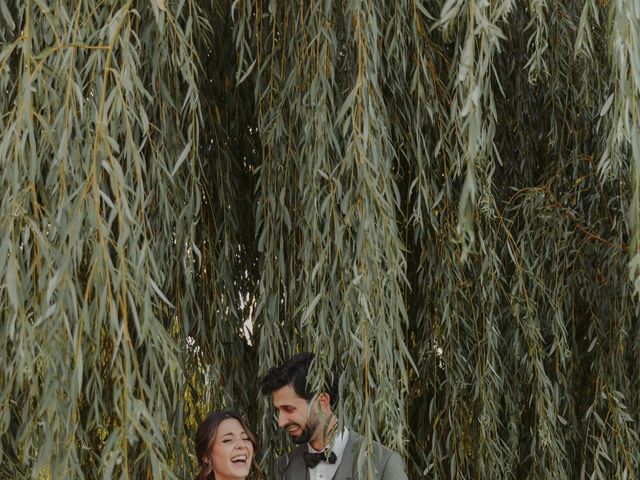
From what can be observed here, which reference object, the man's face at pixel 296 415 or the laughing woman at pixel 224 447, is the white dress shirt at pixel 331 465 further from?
the laughing woman at pixel 224 447

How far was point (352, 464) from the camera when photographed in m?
3.01

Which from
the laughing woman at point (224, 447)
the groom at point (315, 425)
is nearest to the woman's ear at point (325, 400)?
the groom at point (315, 425)

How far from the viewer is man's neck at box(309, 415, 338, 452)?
2995 mm

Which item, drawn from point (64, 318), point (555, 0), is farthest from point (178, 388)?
point (555, 0)

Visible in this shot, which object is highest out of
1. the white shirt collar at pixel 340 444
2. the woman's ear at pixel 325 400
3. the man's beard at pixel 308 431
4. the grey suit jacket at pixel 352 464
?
the woman's ear at pixel 325 400

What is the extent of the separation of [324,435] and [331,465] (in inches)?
4.7

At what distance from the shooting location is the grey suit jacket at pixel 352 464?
117 inches

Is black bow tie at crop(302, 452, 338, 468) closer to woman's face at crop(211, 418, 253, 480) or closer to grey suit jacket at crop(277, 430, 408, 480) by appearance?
grey suit jacket at crop(277, 430, 408, 480)

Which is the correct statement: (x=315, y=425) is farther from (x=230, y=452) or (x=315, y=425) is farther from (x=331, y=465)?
(x=230, y=452)

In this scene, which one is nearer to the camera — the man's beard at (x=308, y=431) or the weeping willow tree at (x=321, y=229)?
the weeping willow tree at (x=321, y=229)

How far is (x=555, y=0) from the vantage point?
146 inches

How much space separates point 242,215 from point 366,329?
0.79 metres

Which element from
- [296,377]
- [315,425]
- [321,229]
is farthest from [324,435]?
[321,229]

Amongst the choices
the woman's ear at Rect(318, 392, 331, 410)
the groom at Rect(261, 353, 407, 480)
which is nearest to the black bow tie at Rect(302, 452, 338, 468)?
the groom at Rect(261, 353, 407, 480)
